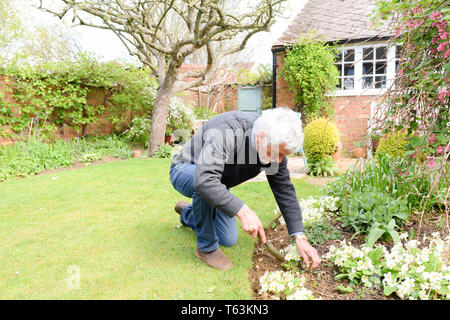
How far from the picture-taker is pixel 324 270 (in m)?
2.22

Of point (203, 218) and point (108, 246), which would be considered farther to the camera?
point (108, 246)

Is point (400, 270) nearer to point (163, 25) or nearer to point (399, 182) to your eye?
point (399, 182)

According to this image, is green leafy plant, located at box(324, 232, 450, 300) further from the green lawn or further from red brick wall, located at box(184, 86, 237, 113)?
red brick wall, located at box(184, 86, 237, 113)

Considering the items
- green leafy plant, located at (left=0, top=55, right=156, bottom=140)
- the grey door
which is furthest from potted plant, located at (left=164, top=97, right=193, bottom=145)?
the grey door

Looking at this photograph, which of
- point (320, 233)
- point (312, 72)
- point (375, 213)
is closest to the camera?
point (375, 213)

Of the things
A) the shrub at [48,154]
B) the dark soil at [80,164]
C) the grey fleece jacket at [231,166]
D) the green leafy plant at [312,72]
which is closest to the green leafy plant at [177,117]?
the shrub at [48,154]

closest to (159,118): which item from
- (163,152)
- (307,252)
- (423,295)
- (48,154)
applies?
(163,152)

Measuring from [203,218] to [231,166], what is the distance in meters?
0.45

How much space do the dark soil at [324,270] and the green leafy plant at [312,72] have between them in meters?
6.94

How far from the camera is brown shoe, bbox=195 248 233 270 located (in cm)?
236
